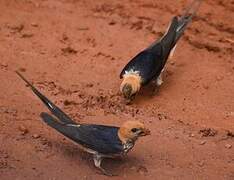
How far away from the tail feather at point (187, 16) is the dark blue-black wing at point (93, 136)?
1799 mm

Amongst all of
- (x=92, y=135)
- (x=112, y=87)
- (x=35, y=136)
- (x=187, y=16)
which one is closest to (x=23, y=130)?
(x=35, y=136)

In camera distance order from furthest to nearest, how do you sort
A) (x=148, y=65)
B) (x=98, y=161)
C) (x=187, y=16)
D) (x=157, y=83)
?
(x=187, y=16)
(x=157, y=83)
(x=148, y=65)
(x=98, y=161)

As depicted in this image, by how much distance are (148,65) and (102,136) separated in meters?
1.37

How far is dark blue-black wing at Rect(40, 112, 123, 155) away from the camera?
17.8ft

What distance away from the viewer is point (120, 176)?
551 centimetres

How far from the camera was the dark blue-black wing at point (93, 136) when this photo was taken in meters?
5.43

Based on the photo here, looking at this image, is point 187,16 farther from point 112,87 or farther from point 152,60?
point 112,87

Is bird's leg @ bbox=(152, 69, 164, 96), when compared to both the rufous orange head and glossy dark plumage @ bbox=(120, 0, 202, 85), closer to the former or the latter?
glossy dark plumage @ bbox=(120, 0, 202, 85)

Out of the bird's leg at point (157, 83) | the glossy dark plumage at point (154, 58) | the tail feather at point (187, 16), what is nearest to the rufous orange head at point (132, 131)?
the glossy dark plumage at point (154, 58)

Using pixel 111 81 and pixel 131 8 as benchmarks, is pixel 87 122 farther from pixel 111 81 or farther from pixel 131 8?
pixel 131 8

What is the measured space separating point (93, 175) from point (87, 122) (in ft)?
2.60

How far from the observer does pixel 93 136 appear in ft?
17.9

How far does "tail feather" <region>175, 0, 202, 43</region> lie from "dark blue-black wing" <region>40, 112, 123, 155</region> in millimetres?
1799

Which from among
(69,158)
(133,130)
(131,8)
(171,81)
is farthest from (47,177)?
(131,8)
